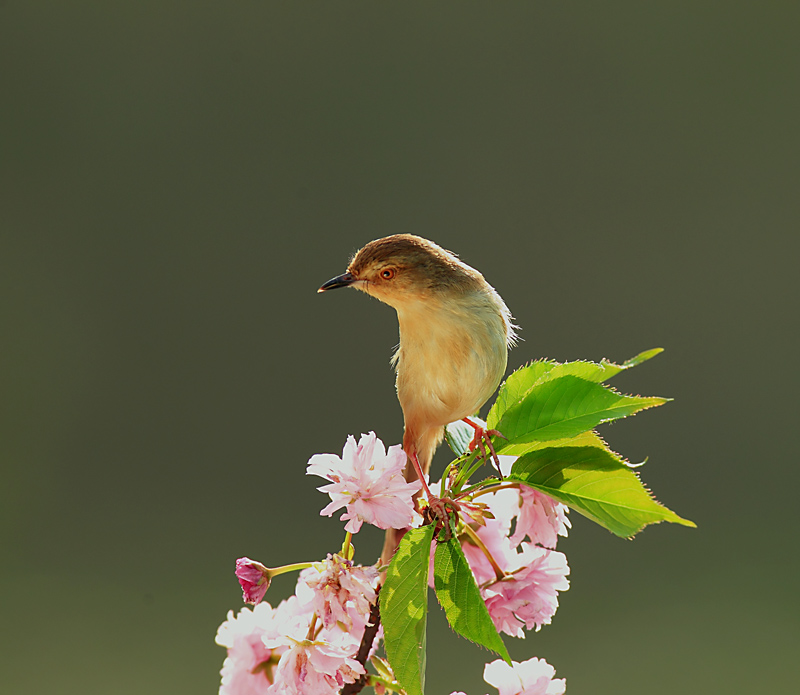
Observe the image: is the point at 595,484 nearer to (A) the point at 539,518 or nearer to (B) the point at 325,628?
(A) the point at 539,518

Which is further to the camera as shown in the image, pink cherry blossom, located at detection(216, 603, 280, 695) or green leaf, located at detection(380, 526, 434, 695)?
pink cherry blossom, located at detection(216, 603, 280, 695)

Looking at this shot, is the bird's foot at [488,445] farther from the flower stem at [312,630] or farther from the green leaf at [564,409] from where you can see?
the flower stem at [312,630]

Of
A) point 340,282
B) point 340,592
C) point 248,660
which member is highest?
point 340,282

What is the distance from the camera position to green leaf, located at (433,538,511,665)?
0.37 meters

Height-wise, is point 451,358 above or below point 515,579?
above

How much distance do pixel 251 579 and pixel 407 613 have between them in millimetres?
89

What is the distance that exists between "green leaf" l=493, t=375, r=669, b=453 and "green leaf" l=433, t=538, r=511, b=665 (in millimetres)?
75

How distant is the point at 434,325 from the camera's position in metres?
0.53

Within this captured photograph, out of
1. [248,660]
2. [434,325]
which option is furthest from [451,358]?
[248,660]

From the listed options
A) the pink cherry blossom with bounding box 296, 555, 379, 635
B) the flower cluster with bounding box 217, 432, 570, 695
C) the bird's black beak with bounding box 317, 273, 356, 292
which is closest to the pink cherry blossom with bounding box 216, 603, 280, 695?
the flower cluster with bounding box 217, 432, 570, 695

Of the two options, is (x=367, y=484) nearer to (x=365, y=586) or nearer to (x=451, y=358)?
(x=365, y=586)

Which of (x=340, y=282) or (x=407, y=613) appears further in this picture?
(x=340, y=282)

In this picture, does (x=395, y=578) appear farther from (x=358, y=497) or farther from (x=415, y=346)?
(x=415, y=346)

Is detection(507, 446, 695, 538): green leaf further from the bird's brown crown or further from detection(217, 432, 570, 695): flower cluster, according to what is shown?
the bird's brown crown
